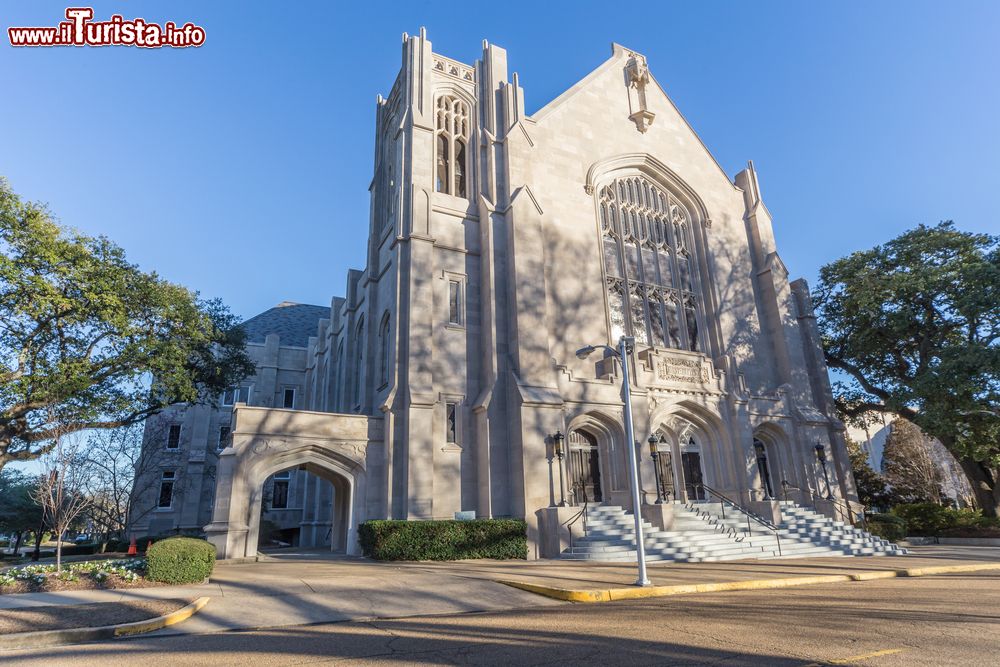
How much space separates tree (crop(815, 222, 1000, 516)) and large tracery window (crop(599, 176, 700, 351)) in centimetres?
858

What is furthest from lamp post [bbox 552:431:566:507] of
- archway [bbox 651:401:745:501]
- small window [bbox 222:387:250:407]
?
small window [bbox 222:387:250:407]

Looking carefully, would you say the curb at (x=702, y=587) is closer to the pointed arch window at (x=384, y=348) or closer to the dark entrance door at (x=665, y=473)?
the dark entrance door at (x=665, y=473)

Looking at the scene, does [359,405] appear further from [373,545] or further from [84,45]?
[84,45]

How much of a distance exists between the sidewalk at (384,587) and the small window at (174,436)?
2634cm

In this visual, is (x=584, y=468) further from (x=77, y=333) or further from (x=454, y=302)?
(x=77, y=333)

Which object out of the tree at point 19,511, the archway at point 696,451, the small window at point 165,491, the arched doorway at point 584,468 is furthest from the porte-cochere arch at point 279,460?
the tree at point 19,511

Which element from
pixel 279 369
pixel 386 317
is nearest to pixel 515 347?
pixel 386 317

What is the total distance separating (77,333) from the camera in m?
21.2

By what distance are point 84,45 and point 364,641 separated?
49.3 ft

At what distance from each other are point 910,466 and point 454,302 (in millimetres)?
38155

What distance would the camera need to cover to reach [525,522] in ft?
60.9

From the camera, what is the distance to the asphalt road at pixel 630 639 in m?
5.92

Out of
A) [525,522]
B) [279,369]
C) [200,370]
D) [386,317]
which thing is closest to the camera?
[525,522]

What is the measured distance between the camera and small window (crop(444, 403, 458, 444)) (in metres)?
20.3
